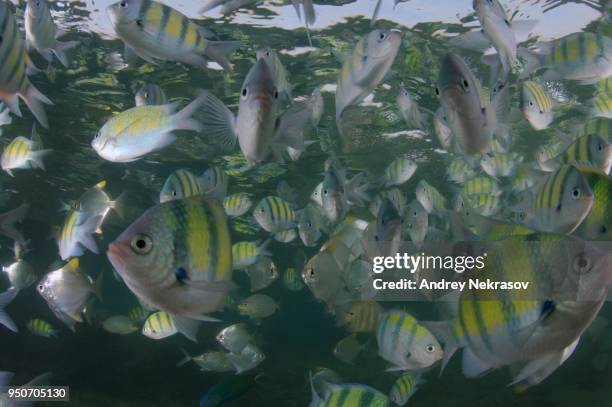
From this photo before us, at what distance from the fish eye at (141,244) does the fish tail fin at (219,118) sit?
1120 mm

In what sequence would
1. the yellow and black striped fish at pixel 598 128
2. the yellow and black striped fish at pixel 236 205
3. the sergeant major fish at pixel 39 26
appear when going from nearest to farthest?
the sergeant major fish at pixel 39 26, the yellow and black striped fish at pixel 598 128, the yellow and black striped fish at pixel 236 205

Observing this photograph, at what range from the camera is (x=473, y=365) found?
2412 millimetres

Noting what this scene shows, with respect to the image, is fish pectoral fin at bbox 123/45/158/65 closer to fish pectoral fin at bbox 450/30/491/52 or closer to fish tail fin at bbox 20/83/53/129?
fish tail fin at bbox 20/83/53/129

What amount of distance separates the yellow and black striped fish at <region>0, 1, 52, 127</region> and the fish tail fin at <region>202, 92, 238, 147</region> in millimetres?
1012

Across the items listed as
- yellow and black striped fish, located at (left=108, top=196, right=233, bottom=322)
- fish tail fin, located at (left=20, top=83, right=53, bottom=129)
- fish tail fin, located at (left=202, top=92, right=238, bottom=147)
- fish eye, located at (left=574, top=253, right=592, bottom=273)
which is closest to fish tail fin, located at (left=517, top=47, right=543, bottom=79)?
fish eye, located at (left=574, top=253, right=592, bottom=273)

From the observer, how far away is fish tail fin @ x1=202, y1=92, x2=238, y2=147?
296 centimetres

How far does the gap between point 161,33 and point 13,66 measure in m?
0.99

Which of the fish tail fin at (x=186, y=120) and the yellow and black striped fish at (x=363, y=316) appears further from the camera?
the yellow and black striped fish at (x=363, y=316)

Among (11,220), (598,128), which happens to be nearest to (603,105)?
(598,128)

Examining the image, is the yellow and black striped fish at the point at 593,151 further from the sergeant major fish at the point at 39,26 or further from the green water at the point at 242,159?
the sergeant major fish at the point at 39,26

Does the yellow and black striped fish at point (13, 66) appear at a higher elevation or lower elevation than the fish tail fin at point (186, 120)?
higher

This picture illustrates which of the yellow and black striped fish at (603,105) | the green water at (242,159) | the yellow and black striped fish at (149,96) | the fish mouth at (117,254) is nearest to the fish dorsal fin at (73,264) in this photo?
the green water at (242,159)

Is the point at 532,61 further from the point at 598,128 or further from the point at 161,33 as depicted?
the point at 161,33

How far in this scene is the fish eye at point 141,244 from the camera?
2.06 m
